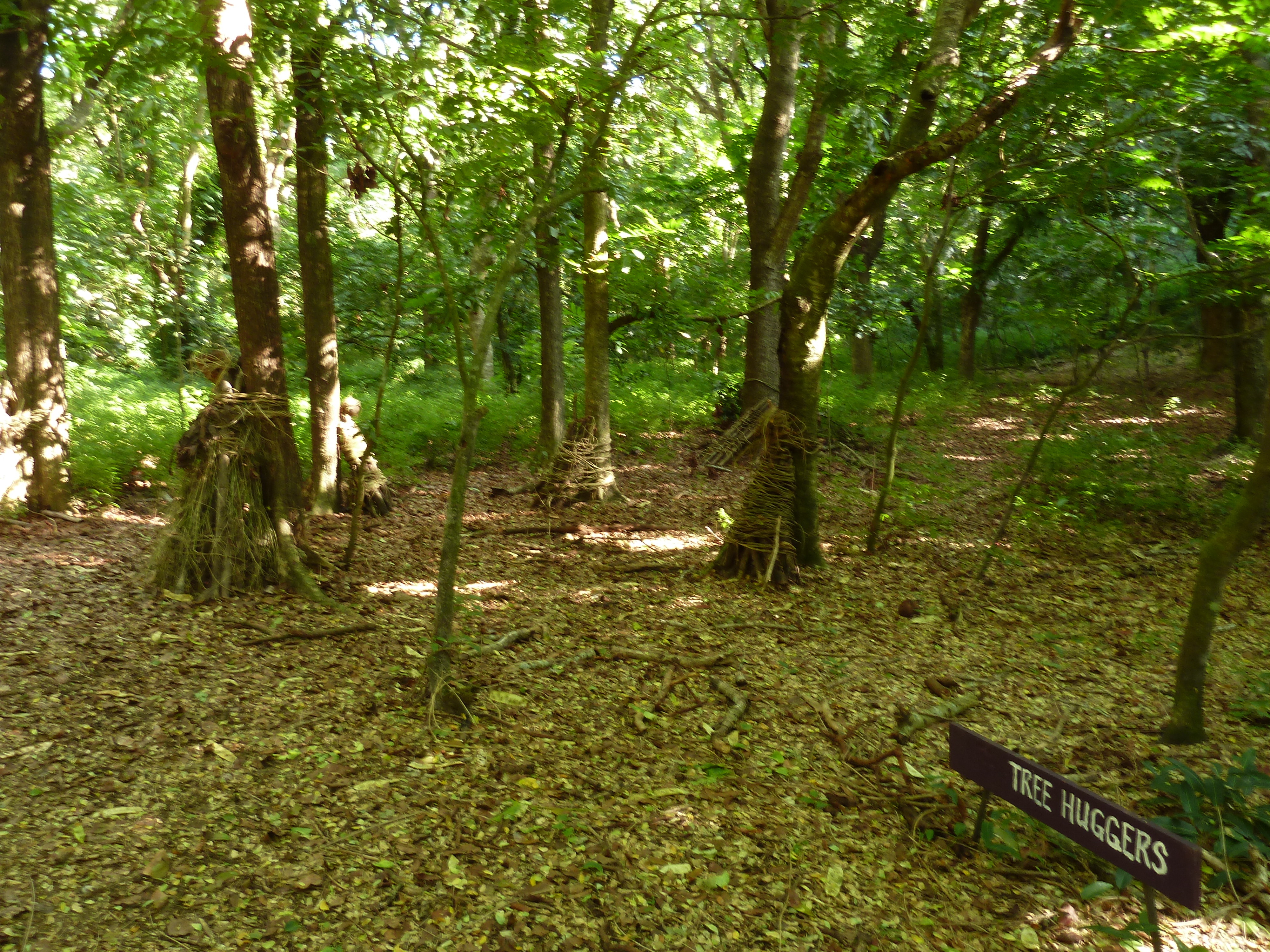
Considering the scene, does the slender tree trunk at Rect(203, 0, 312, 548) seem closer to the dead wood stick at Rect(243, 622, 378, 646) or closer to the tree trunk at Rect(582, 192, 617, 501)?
the dead wood stick at Rect(243, 622, 378, 646)

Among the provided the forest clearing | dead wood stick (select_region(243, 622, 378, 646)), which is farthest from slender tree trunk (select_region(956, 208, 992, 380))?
dead wood stick (select_region(243, 622, 378, 646))

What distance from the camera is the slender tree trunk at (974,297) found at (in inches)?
622

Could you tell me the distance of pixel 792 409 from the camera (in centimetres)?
673

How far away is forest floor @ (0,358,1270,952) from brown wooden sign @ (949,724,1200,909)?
0.52 m

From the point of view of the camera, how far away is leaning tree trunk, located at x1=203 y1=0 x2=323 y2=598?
18.2 feet

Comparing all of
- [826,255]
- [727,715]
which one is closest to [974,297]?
[826,255]

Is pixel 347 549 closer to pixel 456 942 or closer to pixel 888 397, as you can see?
pixel 456 942

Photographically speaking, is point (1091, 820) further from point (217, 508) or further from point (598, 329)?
point (598, 329)

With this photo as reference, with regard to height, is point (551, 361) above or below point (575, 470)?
above

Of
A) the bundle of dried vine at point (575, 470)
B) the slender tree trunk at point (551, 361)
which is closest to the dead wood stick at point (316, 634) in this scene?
the bundle of dried vine at point (575, 470)

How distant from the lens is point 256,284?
5.76 meters

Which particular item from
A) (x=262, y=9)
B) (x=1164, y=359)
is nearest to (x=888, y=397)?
(x=1164, y=359)

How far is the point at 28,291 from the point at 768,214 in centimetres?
789

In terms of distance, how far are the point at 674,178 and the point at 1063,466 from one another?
6.99 metres
